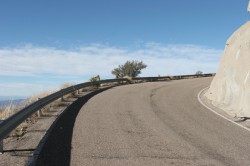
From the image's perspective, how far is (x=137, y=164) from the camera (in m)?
7.85

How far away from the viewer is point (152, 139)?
1037 centimetres

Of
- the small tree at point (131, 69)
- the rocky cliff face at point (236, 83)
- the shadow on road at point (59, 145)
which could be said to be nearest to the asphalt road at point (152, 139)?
the shadow on road at point (59, 145)

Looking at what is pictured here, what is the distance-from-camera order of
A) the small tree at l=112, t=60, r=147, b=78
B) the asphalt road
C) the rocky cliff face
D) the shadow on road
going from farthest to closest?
the small tree at l=112, t=60, r=147, b=78
the rocky cliff face
the asphalt road
the shadow on road

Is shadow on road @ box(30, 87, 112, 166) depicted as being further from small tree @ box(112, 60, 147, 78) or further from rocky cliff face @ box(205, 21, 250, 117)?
small tree @ box(112, 60, 147, 78)

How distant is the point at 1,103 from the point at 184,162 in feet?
37.0

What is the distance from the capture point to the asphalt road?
8.33 meters

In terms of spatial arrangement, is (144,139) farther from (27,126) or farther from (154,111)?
(154,111)

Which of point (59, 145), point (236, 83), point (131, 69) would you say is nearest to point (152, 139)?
point (59, 145)

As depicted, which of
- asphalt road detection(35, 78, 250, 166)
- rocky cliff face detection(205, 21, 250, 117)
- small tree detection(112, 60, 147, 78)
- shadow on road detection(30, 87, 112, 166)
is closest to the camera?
shadow on road detection(30, 87, 112, 166)

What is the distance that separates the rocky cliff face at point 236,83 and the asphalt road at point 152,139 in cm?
178

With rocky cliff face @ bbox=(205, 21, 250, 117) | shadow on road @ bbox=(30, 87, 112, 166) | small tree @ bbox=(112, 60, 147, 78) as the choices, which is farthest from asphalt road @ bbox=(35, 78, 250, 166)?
small tree @ bbox=(112, 60, 147, 78)

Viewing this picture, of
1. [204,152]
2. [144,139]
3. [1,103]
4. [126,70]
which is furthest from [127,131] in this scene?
[126,70]

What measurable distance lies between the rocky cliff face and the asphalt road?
1.78 meters

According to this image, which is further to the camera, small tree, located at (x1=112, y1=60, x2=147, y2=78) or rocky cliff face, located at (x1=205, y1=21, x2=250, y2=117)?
small tree, located at (x1=112, y1=60, x2=147, y2=78)
